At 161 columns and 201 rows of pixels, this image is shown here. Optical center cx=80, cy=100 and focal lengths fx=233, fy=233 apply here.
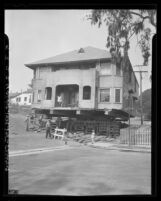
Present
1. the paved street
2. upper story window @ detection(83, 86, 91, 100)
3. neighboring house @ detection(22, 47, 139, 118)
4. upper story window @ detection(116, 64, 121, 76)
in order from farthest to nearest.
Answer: upper story window @ detection(83, 86, 91, 100)
upper story window @ detection(116, 64, 121, 76)
neighboring house @ detection(22, 47, 139, 118)
the paved street

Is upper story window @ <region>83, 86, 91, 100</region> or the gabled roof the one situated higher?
the gabled roof

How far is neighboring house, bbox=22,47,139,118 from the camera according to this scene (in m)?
4.93

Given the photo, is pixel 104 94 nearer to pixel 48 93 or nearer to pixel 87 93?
pixel 87 93

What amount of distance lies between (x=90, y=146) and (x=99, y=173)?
6.30 feet

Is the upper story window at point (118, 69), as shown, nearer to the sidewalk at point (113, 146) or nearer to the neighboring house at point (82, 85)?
the neighboring house at point (82, 85)

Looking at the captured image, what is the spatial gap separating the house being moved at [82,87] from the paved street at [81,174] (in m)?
1.09

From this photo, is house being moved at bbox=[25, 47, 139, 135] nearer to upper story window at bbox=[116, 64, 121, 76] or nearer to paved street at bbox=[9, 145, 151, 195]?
upper story window at bbox=[116, 64, 121, 76]

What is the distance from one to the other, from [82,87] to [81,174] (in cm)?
224

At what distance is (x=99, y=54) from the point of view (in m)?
4.86

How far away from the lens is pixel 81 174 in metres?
4.26

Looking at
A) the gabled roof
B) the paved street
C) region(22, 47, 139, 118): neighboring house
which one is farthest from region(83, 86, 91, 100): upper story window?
the paved street

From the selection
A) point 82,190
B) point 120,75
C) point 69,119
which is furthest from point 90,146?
point 82,190

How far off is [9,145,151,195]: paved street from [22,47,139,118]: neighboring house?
117 centimetres
